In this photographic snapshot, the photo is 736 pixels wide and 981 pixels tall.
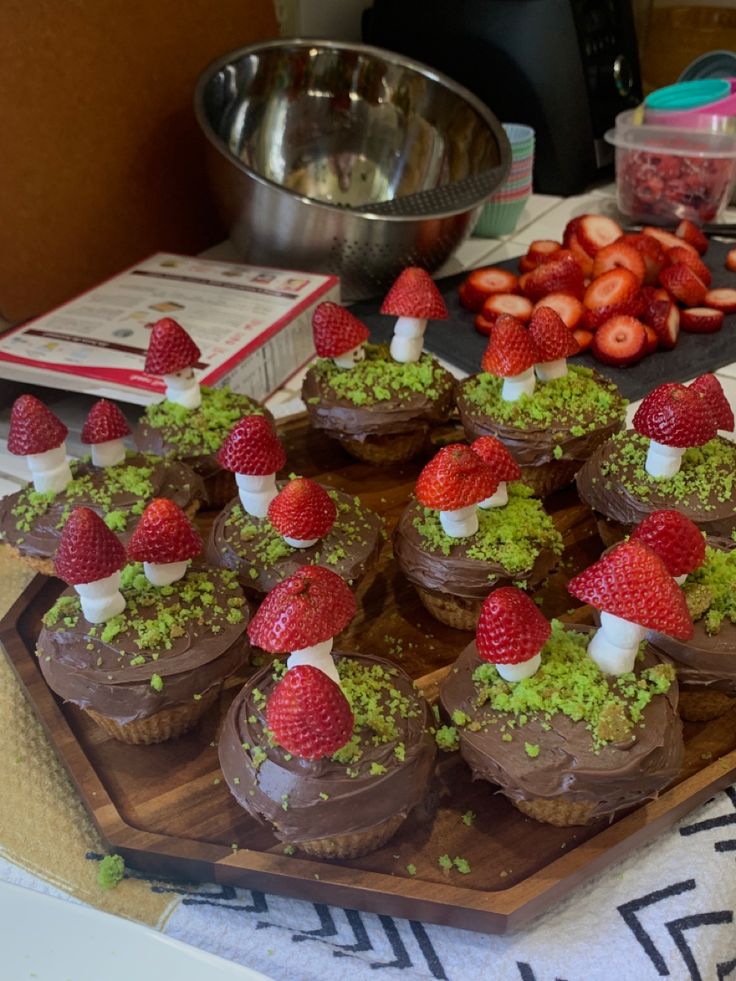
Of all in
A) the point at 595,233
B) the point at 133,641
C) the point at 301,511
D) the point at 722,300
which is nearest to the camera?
the point at 133,641

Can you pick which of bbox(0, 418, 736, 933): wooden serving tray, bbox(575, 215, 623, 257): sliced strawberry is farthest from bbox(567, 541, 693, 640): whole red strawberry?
bbox(575, 215, 623, 257): sliced strawberry

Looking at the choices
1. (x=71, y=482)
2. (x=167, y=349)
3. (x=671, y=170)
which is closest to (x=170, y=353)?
(x=167, y=349)

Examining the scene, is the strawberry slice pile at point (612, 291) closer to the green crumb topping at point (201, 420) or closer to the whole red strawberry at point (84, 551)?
the green crumb topping at point (201, 420)

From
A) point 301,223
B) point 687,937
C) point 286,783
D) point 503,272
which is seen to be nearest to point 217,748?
point 286,783

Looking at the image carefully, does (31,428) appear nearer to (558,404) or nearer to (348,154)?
(558,404)

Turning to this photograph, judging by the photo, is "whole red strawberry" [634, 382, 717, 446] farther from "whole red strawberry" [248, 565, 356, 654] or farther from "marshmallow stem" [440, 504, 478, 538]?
"whole red strawberry" [248, 565, 356, 654]

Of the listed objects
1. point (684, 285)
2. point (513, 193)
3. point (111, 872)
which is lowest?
point (111, 872)
